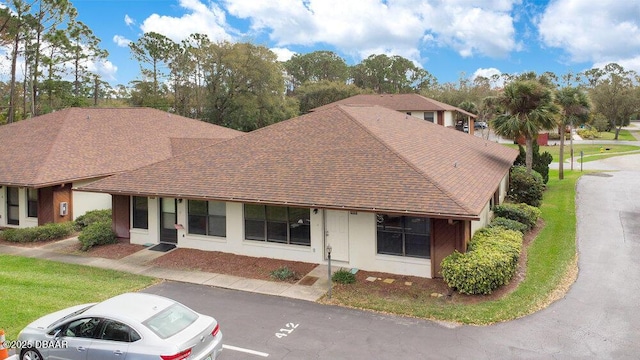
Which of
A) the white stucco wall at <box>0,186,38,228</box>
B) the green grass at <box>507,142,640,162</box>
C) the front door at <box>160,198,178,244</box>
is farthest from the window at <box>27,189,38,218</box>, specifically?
the green grass at <box>507,142,640,162</box>

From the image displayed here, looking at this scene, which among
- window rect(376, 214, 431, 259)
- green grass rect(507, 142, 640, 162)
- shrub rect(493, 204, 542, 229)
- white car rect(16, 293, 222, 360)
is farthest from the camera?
green grass rect(507, 142, 640, 162)

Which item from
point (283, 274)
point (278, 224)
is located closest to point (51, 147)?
point (278, 224)

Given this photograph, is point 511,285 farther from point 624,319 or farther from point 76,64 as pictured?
point 76,64

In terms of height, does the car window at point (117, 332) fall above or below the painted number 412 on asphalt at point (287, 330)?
above

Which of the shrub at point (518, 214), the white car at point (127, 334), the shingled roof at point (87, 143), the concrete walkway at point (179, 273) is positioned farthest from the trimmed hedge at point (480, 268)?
the shingled roof at point (87, 143)

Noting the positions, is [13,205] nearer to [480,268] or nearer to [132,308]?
[132,308]

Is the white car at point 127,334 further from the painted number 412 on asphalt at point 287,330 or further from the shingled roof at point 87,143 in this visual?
the shingled roof at point 87,143

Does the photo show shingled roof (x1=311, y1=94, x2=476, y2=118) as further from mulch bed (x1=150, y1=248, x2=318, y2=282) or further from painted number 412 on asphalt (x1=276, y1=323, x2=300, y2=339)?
painted number 412 on asphalt (x1=276, y1=323, x2=300, y2=339)
